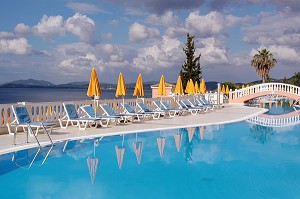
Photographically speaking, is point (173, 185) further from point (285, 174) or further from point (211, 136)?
point (211, 136)

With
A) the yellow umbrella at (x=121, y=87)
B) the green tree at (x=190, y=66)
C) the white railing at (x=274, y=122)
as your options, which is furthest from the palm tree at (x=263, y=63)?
the yellow umbrella at (x=121, y=87)

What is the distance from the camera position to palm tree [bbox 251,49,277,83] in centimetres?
4962

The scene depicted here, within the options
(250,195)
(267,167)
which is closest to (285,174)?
(267,167)

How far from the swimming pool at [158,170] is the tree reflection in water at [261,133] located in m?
0.41

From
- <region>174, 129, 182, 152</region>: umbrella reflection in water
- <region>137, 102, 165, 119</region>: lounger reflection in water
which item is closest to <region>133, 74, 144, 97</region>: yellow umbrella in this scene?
<region>137, 102, 165, 119</region>: lounger reflection in water

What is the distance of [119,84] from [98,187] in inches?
359

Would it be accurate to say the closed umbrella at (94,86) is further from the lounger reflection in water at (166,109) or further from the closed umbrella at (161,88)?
the closed umbrella at (161,88)

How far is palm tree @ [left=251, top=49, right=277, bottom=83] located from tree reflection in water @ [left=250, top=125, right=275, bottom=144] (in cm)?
3653

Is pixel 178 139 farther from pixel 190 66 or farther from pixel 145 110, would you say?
pixel 190 66

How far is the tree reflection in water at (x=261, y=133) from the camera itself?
11659 mm

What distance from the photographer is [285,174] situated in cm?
710

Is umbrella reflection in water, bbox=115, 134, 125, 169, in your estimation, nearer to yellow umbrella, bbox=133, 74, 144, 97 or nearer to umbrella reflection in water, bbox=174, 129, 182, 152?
umbrella reflection in water, bbox=174, 129, 182, 152

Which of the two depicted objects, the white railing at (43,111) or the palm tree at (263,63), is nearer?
the white railing at (43,111)

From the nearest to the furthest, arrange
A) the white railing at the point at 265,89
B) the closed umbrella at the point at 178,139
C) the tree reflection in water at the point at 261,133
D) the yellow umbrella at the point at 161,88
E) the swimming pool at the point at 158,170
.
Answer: the swimming pool at the point at 158,170 < the closed umbrella at the point at 178,139 < the tree reflection in water at the point at 261,133 < the yellow umbrella at the point at 161,88 < the white railing at the point at 265,89
